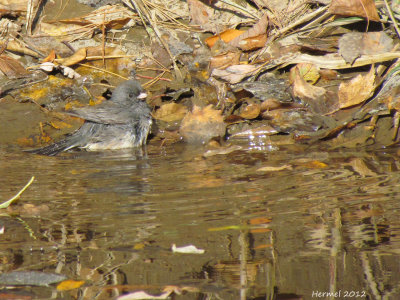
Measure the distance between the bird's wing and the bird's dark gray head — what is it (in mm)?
99

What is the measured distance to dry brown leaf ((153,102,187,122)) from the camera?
6.57 meters

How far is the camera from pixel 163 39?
7.29 m

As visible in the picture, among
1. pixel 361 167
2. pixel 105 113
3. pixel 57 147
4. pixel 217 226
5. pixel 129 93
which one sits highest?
pixel 129 93

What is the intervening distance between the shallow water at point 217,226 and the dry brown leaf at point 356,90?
2.67 feet

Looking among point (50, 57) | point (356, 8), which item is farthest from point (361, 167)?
point (50, 57)

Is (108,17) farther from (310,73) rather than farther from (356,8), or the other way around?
(356,8)

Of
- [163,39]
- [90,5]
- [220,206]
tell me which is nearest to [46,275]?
[220,206]

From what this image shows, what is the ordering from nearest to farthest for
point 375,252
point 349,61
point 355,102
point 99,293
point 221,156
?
point 99,293 → point 375,252 → point 221,156 → point 355,102 → point 349,61

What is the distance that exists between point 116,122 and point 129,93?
350mm

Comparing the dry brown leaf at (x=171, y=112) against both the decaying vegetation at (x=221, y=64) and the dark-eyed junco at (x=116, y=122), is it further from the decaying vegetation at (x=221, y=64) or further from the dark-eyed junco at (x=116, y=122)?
the dark-eyed junco at (x=116, y=122)

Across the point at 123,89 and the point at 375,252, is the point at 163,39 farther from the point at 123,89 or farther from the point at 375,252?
the point at 375,252

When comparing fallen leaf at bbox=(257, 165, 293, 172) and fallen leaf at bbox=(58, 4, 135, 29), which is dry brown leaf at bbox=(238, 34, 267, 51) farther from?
fallen leaf at bbox=(257, 165, 293, 172)

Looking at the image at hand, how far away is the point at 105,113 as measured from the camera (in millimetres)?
6449

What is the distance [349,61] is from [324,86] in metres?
0.36
